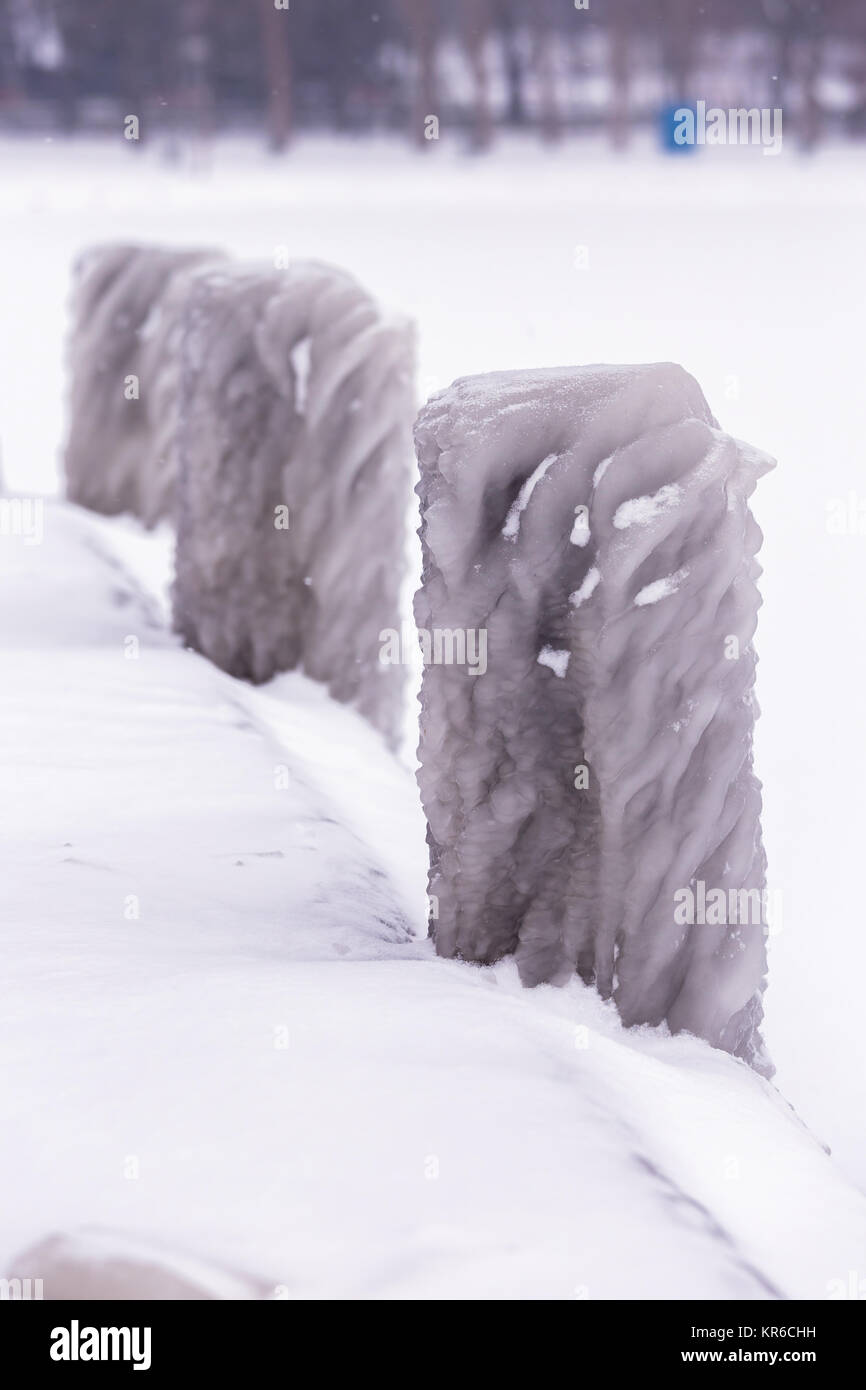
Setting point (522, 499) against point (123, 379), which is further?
point (123, 379)

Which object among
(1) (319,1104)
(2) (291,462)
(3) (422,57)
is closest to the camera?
(1) (319,1104)

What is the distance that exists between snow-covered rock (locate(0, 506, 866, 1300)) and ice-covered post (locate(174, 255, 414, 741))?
1205 mm

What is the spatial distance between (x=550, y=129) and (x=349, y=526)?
5480mm

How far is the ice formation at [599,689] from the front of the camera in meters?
2.00

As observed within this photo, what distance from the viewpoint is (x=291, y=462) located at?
12.6 ft

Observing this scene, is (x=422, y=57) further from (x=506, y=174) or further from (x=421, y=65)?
(x=506, y=174)

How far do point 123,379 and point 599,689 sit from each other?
4.37 metres

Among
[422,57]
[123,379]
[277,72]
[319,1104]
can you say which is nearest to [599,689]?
[319,1104]

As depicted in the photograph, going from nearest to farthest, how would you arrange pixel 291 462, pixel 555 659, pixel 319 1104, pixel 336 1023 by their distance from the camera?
pixel 319 1104 < pixel 336 1023 < pixel 555 659 < pixel 291 462

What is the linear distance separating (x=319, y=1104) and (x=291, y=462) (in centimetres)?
253

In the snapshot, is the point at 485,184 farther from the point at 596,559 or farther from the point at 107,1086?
the point at 107,1086

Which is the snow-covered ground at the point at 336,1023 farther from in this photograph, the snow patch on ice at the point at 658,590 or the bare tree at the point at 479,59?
the bare tree at the point at 479,59

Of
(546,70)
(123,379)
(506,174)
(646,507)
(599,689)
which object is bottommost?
(599,689)

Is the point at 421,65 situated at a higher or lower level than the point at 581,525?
higher
